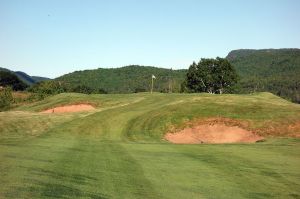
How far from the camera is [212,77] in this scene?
5089 inches

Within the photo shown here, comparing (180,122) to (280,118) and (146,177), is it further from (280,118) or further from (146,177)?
(146,177)

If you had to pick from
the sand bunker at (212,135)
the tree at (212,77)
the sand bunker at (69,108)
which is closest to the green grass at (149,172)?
the sand bunker at (212,135)

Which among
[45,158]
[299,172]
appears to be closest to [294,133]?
[299,172]

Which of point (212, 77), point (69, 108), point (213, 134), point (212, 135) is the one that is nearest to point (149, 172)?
point (212, 135)

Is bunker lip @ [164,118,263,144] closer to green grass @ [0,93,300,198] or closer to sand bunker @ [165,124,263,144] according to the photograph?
sand bunker @ [165,124,263,144]

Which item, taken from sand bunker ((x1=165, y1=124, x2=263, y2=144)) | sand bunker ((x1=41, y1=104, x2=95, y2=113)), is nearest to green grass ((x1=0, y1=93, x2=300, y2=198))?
sand bunker ((x1=165, y1=124, x2=263, y2=144))

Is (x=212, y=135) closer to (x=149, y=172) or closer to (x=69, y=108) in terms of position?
(x=149, y=172)

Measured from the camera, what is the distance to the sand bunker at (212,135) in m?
37.5

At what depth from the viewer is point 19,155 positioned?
16.8 metres

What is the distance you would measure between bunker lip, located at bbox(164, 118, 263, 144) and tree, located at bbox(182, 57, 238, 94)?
89393mm

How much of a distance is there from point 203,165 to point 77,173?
5.24m

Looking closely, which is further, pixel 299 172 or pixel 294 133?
pixel 294 133

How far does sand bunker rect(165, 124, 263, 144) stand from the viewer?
1476 inches

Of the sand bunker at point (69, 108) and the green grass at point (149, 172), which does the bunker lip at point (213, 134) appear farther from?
the sand bunker at point (69, 108)
